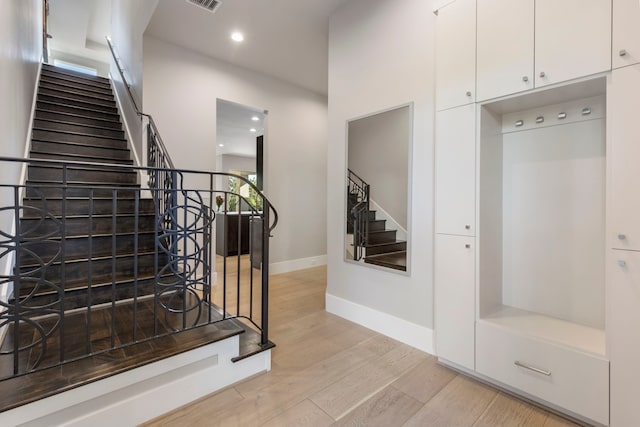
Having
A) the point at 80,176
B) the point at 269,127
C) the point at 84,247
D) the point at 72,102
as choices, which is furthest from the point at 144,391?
the point at 72,102

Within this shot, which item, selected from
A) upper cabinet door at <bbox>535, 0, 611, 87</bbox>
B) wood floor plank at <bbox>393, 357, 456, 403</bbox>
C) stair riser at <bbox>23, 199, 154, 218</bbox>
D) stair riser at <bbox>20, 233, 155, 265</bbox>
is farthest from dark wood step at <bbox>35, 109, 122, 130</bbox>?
upper cabinet door at <bbox>535, 0, 611, 87</bbox>

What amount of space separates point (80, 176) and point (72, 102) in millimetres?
1895

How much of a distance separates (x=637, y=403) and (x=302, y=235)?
4.18 meters

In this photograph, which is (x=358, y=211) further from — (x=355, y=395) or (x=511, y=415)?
(x=511, y=415)

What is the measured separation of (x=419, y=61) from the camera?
237cm

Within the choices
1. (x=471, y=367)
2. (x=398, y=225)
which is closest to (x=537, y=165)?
(x=398, y=225)

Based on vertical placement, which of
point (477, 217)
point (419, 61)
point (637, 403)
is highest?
point (419, 61)

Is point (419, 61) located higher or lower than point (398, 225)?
higher

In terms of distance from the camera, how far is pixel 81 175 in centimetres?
330

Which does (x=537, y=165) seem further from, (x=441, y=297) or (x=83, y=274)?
(x=83, y=274)

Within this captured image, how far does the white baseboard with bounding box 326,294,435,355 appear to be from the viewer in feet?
7.63

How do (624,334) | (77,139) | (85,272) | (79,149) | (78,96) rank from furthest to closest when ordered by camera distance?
(78,96) → (77,139) → (79,149) → (85,272) → (624,334)

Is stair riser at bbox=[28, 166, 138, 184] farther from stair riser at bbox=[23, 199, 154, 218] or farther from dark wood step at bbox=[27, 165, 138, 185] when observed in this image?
stair riser at bbox=[23, 199, 154, 218]

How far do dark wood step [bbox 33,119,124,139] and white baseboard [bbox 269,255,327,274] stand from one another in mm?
3058
